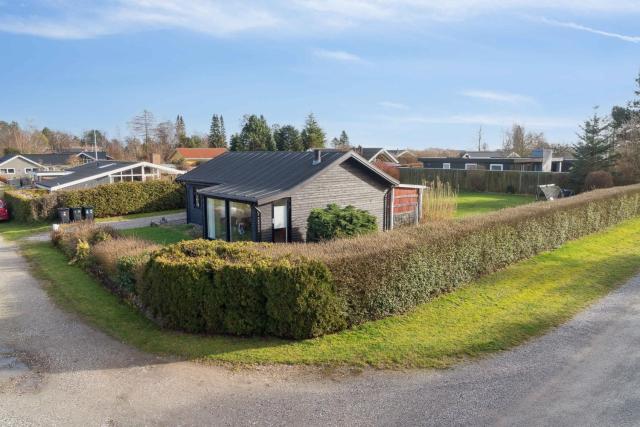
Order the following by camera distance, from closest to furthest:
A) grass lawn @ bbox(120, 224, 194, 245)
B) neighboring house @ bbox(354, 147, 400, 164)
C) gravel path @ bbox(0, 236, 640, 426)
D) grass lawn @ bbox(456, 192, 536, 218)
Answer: gravel path @ bbox(0, 236, 640, 426)
grass lawn @ bbox(120, 224, 194, 245)
grass lawn @ bbox(456, 192, 536, 218)
neighboring house @ bbox(354, 147, 400, 164)

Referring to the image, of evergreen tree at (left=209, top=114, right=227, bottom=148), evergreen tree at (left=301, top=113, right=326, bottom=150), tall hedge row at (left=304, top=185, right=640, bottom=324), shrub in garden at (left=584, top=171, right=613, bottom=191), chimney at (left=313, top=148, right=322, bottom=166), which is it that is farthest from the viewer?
evergreen tree at (left=209, top=114, right=227, bottom=148)

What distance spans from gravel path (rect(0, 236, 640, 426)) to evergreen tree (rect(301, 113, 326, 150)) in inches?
1833

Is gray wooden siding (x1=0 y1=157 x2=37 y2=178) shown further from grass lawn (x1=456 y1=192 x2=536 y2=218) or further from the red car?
grass lawn (x1=456 y1=192 x2=536 y2=218)

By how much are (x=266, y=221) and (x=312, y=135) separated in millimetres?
39276

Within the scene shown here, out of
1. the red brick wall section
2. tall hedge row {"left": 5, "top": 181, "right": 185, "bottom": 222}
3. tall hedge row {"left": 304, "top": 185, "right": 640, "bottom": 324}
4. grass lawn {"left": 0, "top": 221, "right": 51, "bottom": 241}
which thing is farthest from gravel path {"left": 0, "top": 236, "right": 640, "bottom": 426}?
tall hedge row {"left": 5, "top": 181, "right": 185, "bottom": 222}

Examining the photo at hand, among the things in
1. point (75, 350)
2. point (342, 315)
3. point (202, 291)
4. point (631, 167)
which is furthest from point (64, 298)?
→ point (631, 167)

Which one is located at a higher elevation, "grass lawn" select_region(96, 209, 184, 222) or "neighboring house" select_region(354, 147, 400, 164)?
"neighboring house" select_region(354, 147, 400, 164)

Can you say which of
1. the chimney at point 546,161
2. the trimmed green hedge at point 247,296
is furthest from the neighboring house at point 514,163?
the trimmed green hedge at point 247,296

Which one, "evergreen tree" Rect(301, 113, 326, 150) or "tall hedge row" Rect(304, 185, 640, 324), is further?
"evergreen tree" Rect(301, 113, 326, 150)

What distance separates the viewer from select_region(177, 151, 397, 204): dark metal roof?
53.0ft

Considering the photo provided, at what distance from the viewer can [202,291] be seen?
27.0 ft

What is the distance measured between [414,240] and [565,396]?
4171 mm

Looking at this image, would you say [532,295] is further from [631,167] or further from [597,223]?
[631,167]

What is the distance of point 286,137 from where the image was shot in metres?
58.5
